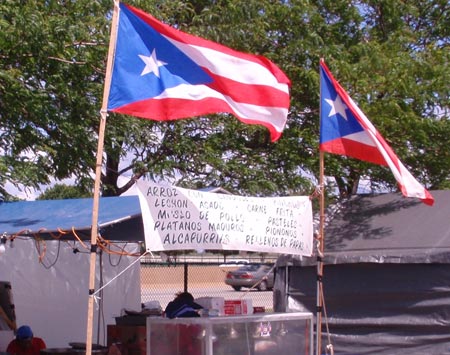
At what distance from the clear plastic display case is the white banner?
86cm

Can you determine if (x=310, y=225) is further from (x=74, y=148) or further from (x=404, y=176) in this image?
(x=74, y=148)

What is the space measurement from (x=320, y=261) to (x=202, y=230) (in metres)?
1.69

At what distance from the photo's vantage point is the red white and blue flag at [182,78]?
23.7ft

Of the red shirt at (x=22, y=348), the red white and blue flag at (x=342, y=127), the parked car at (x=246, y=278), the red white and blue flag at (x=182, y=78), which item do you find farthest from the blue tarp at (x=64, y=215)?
the parked car at (x=246, y=278)

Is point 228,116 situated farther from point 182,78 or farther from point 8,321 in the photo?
point 182,78

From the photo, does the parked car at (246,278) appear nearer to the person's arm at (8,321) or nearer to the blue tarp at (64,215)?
the person's arm at (8,321)

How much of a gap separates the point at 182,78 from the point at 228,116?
246 inches

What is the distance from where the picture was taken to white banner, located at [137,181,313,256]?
7465 millimetres

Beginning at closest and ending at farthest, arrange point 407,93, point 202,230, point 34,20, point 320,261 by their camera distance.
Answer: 1. point 202,230
2. point 320,261
3. point 34,20
4. point 407,93

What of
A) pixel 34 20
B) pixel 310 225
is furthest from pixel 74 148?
pixel 310 225

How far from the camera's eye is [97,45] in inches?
456

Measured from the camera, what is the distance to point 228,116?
13.9m

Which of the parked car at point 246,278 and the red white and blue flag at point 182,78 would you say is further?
the parked car at point 246,278

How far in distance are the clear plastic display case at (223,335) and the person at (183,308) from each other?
16 centimetres
